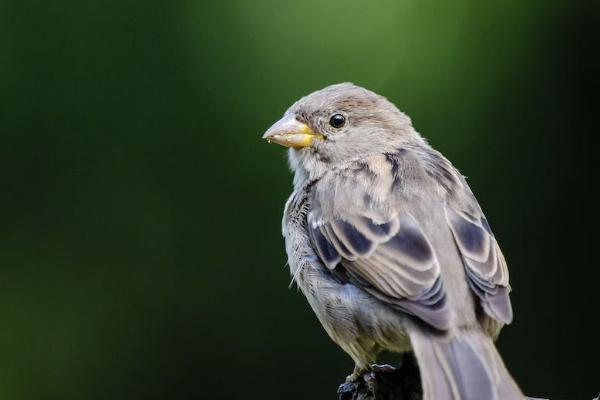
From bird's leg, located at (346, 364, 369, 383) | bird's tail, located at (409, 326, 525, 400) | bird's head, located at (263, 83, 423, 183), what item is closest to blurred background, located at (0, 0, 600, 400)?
bird's head, located at (263, 83, 423, 183)

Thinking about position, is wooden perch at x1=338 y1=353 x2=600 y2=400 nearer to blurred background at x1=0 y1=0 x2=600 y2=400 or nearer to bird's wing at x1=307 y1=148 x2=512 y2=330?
bird's wing at x1=307 y1=148 x2=512 y2=330

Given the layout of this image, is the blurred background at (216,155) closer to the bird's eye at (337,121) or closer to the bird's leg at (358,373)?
the bird's eye at (337,121)

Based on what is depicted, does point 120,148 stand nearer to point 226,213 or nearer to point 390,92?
point 226,213

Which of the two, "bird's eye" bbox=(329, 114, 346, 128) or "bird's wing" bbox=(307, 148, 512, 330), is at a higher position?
"bird's eye" bbox=(329, 114, 346, 128)

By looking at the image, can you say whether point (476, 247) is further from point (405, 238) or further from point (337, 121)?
point (337, 121)

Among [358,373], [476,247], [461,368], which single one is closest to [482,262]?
[476,247]

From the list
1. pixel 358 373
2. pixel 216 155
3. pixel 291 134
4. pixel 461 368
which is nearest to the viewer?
pixel 461 368

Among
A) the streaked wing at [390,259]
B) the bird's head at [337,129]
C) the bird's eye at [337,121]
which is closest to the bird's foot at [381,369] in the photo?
the streaked wing at [390,259]
